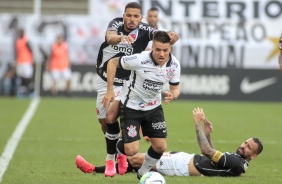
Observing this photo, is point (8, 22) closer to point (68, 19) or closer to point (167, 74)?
point (68, 19)

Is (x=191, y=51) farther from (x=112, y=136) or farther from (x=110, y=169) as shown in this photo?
(x=110, y=169)

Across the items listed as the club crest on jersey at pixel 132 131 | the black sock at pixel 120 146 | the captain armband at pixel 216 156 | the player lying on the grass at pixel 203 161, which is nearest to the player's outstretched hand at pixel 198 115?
the player lying on the grass at pixel 203 161

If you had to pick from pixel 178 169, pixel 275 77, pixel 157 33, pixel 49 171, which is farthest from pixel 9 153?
pixel 275 77

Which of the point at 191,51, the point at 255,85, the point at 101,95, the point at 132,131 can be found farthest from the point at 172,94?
the point at 191,51

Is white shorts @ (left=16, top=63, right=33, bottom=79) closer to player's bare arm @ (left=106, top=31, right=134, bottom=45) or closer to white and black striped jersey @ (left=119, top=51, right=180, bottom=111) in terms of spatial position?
player's bare arm @ (left=106, top=31, right=134, bottom=45)

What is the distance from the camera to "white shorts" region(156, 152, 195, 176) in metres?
10.7

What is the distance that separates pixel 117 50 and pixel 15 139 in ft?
16.8

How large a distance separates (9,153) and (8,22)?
16.6m

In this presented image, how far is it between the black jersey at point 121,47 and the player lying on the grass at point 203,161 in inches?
44.6

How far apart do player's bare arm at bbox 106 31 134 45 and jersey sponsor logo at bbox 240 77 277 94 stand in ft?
58.9

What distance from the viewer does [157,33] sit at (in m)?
9.56

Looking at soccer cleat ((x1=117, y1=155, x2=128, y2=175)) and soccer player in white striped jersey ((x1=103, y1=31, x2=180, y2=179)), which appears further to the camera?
soccer cleat ((x1=117, y1=155, x2=128, y2=175))

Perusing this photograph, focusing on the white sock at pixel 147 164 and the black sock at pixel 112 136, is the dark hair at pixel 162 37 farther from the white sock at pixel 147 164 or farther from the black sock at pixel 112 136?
the black sock at pixel 112 136

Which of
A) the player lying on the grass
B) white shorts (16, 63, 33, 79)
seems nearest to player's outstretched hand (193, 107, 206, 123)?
the player lying on the grass
